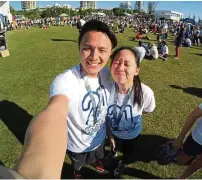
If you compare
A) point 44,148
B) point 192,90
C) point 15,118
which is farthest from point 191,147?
point 192,90

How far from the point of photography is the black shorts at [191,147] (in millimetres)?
2918

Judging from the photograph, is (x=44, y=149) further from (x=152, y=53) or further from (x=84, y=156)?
(x=152, y=53)

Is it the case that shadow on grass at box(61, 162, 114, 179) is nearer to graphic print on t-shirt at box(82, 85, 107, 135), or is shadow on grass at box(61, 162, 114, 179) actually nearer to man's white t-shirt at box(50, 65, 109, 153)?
man's white t-shirt at box(50, 65, 109, 153)

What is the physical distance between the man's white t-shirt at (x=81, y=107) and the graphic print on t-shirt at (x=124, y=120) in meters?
0.13

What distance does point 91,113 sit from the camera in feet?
7.20

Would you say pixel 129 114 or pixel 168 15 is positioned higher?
pixel 168 15

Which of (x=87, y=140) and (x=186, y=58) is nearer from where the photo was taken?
(x=87, y=140)

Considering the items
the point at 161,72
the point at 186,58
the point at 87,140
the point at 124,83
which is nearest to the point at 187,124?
the point at 124,83

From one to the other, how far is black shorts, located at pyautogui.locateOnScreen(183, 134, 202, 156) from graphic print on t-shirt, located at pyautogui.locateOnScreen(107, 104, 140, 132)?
743 millimetres

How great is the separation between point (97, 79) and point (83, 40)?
386 millimetres

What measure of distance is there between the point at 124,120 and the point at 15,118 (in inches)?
136

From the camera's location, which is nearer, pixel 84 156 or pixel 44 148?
pixel 44 148

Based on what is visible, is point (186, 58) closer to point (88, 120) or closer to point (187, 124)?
point (187, 124)

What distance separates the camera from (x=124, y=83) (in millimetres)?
2371
